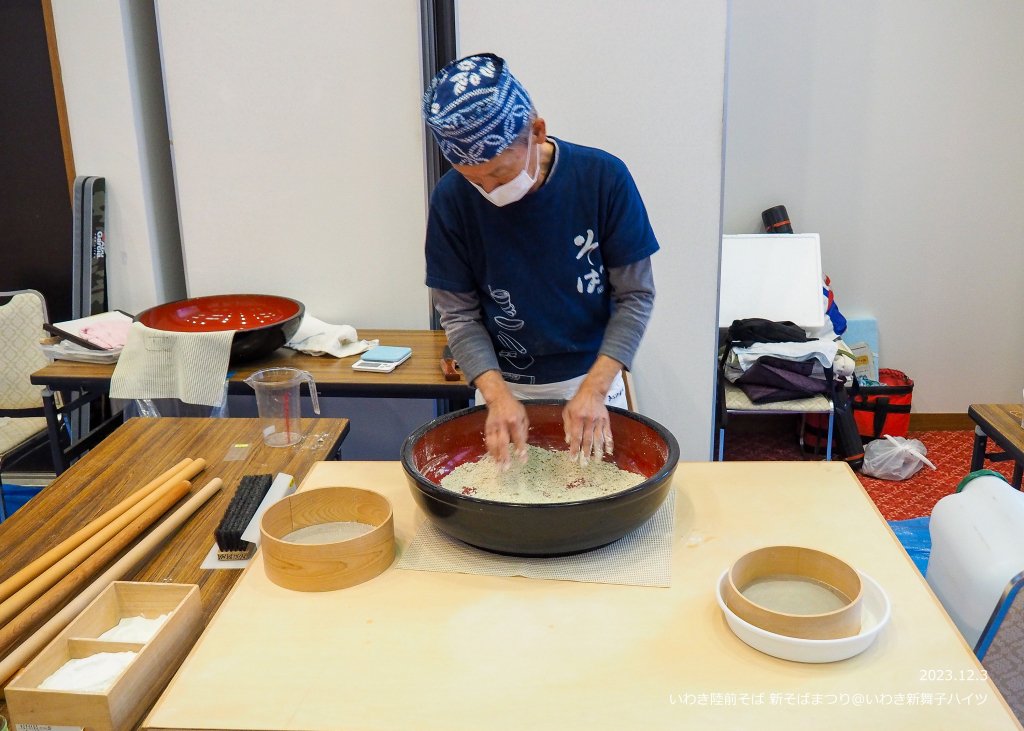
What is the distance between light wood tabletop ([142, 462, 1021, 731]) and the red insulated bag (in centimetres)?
257

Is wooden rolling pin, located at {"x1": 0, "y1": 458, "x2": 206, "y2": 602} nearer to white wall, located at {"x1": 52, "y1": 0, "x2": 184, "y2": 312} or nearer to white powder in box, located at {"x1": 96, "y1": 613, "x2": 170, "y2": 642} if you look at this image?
white powder in box, located at {"x1": 96, "y1": 613, "x2": 170, "y2": 642}

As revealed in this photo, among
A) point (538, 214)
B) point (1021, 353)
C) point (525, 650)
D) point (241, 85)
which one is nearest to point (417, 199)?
point (241, 85)

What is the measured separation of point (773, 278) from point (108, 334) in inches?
108

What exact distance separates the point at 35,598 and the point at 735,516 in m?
→ 1.10

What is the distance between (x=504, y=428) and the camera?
139 centimetres

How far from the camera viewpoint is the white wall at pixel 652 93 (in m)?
2.61

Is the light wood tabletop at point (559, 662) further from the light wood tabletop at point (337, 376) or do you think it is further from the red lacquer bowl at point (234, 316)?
the red lacquer bowl at point (234, 316)

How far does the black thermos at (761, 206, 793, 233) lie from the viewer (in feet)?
12.1

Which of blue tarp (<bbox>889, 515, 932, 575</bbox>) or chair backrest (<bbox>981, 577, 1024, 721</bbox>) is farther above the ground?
chair backrest (<bbox>981, 577, 1024, 721</bbox>)

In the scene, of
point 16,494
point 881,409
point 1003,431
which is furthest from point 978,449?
point 16,494

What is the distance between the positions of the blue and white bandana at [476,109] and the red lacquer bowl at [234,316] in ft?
4.89

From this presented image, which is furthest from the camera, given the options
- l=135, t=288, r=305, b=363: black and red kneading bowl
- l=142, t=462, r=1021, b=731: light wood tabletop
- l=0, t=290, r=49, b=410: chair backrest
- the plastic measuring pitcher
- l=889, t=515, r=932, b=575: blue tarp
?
l=0, t=290, r=49, b=410: chair backrest

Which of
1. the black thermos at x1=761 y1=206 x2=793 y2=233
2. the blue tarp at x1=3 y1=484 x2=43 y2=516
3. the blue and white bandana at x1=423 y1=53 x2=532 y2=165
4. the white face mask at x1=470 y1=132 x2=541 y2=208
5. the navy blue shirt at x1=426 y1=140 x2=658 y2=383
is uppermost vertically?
the blue and white bandana at x1=423 y1=53 x2=532 y2=165

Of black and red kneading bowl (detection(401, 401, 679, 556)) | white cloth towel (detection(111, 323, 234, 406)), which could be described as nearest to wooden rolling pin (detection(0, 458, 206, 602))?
black and red kneading bowl (detection(401, 401, 679, 556))
